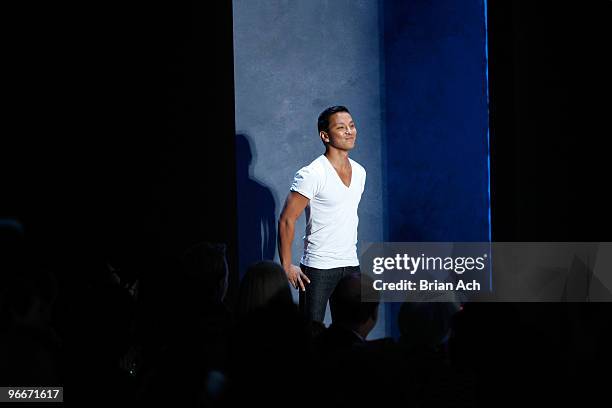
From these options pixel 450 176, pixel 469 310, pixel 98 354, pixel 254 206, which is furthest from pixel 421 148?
pixel 98 354

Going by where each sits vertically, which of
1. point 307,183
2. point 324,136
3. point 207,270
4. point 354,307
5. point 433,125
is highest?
point 433,125

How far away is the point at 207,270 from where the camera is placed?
8.14ft

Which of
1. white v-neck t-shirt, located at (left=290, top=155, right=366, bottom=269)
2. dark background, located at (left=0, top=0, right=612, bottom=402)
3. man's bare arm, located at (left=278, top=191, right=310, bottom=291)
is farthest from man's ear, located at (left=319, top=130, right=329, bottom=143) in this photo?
dark background, located at (left=0, top=0, right=612, bottom=402)

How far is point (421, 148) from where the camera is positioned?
473cm

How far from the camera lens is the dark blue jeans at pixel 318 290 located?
12.5ft

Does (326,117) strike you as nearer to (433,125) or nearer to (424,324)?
(433,125)

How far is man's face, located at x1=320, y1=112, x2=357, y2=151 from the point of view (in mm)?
3939

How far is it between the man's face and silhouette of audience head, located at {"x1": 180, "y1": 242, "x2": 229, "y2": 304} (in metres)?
1.43

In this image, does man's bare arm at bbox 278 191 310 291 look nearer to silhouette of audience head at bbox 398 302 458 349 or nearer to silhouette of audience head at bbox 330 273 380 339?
silhouette of audience head at bbox 330 273 380 339

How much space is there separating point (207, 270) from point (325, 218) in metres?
1.47

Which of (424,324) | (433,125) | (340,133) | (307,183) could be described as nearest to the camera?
(424,324)

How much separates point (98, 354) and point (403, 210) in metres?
2.97

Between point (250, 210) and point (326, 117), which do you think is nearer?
Result: point (326, 117)

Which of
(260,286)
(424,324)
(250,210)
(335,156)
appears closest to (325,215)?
(335,156)
